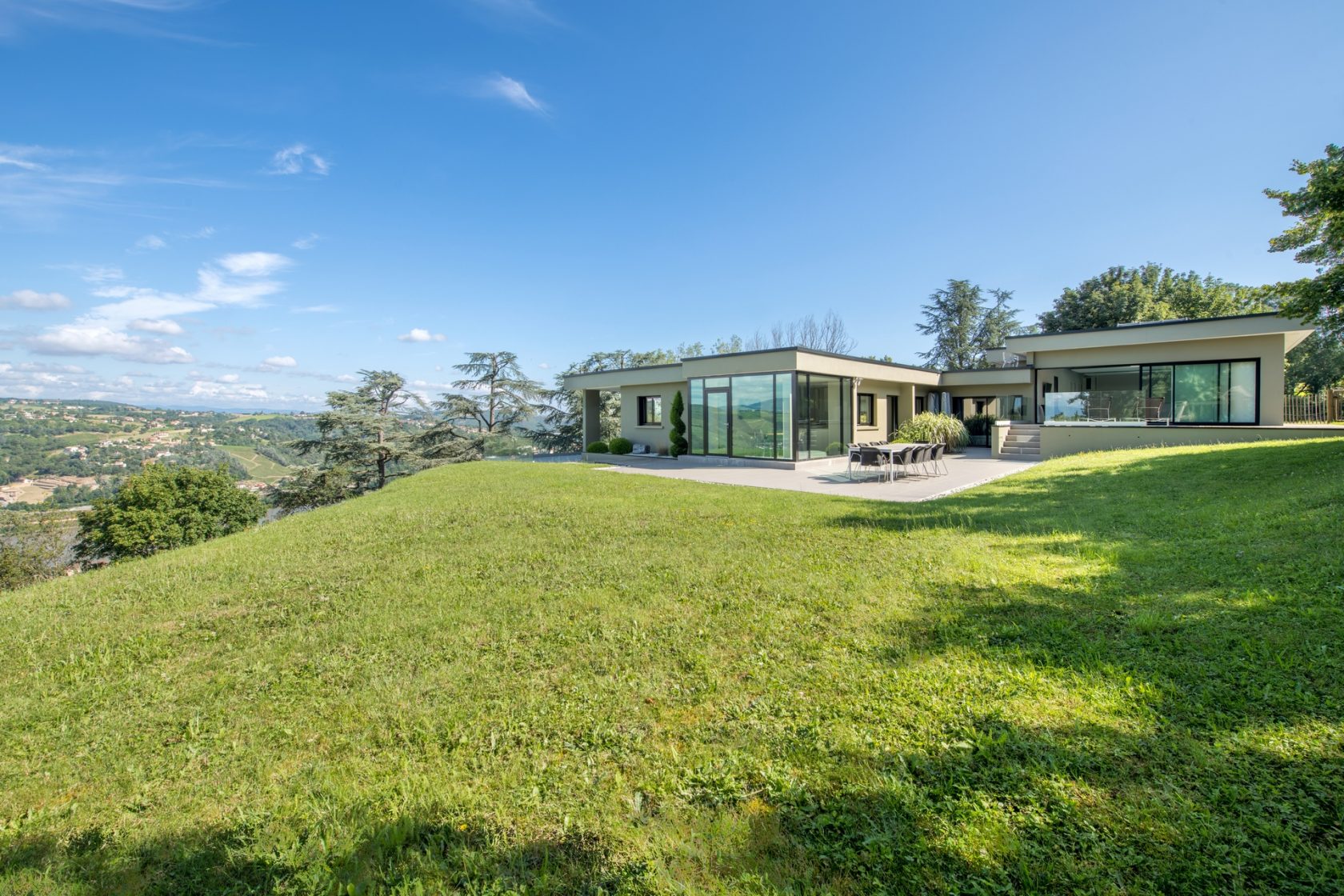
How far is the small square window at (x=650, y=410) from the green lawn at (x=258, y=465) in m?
16.5

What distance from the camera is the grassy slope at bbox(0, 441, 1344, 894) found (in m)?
2.06

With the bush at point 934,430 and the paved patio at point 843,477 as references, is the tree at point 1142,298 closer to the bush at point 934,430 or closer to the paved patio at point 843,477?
the bush at point 934,430

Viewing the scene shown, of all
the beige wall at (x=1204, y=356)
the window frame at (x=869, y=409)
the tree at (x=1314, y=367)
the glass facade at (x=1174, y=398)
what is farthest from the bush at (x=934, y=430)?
the tree at (x=1314, y=367)

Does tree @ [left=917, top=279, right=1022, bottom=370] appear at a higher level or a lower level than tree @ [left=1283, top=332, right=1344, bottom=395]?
higher

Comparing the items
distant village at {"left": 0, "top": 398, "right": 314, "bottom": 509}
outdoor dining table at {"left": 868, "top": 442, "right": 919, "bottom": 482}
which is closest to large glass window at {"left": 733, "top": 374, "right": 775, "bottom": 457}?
outdoor dining table at {"left": 868, "top": 442, "right": 919, "bottom": 482}

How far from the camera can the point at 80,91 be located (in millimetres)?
10625

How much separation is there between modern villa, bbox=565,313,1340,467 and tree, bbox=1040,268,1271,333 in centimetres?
→ 1202

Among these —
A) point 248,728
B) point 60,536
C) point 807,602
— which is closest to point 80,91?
point 248,728

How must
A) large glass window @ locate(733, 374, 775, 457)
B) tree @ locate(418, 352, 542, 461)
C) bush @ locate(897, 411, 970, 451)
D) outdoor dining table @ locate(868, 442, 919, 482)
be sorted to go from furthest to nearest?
tree @ locate(418, 352, 542, 461) < bush @ locate(897, 411, 970, 451) < large glass window @ locate(733, 374, 775, 457) < outdoor dining table @ locate(868, 442, 919, 482)

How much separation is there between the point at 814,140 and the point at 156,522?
89.2ft

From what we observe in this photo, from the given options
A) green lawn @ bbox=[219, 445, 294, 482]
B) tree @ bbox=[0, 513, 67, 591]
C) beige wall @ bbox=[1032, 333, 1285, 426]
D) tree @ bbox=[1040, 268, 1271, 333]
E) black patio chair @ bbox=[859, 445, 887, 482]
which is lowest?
tree @ bbox=[0, 513, 67, 591]

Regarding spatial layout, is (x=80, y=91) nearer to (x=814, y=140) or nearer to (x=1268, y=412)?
(x=814, y=140)

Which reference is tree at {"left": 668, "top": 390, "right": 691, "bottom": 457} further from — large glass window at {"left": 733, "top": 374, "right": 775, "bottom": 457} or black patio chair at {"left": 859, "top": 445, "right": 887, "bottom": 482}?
black patio chair at {"left": 859, "top": 445, "right": 887, "bottom": 482}

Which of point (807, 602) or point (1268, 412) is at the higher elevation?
point (1268, 412)
